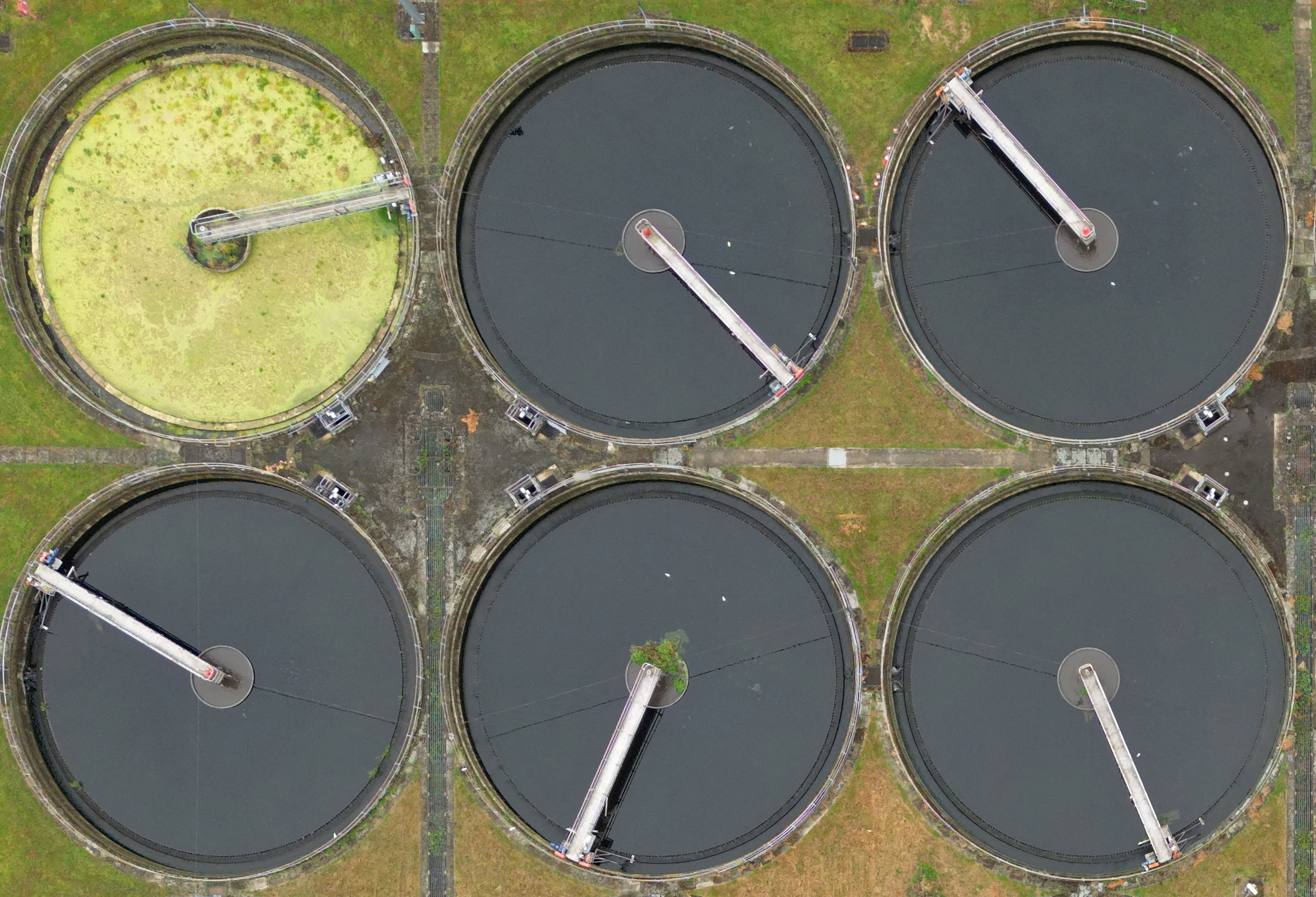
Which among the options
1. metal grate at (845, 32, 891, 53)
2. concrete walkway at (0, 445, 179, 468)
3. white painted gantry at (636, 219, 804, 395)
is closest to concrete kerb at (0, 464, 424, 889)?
concrete walkway at (0, 445, 179, 468)

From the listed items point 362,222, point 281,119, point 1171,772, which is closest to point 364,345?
point 362,222

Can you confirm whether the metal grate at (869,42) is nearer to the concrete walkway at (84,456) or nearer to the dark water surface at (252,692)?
the dark water surface at (252,692)

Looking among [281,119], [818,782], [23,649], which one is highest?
[281,119]

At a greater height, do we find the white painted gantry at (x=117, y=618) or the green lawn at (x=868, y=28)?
the green lawn at (x=868, y=28)

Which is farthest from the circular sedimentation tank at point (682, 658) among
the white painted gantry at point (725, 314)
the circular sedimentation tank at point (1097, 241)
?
the circular sedimentation tank at point (1097, 241)

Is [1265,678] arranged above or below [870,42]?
below

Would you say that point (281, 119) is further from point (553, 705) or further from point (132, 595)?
point (553, 705)

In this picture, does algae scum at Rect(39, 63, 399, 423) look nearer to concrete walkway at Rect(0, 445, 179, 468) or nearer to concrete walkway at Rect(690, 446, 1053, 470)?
concrete walkway at Rect(0, 445, 179, 468)
